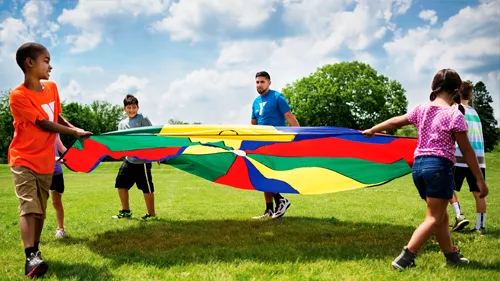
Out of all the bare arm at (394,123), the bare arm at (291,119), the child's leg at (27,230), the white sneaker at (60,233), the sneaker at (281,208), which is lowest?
the sneaker at (281,208)

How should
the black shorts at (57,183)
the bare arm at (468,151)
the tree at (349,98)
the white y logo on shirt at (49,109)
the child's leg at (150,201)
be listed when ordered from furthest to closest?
Answer: the tree at (349,98)
the child's leg at (150,201)
the black shorts at (57,183)
the white y logo on shirt at (49,109)
the bare arm at (468,151)

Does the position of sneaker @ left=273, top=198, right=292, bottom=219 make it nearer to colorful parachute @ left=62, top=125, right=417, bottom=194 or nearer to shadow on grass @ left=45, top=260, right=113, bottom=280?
colorful parachute @ left=62, top=125, right=417, bottom=194

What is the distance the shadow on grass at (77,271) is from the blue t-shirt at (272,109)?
3235 mm

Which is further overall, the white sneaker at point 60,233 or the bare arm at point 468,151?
the white sneaker at point 60,233

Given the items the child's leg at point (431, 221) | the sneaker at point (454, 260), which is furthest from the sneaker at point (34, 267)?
the sneaker at point (454, 260)

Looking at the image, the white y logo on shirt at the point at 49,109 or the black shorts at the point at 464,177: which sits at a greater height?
the white y logo on shirt at the point at 49,109

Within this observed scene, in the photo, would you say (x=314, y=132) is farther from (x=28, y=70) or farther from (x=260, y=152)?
(x=28, y=70)

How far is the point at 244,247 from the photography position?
4211 millimetres

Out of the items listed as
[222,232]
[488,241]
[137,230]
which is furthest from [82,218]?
[488,241]

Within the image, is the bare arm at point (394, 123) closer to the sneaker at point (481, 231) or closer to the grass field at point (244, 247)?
the grass field at point (244, 247)

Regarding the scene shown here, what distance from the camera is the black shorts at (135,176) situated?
621 cm

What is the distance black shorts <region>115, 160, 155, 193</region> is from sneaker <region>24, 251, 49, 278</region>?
2.88m

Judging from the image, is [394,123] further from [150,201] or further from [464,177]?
[150,201]

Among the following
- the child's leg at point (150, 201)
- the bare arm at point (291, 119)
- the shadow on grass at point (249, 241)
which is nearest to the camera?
the shadow on grass at point (249, 241)
